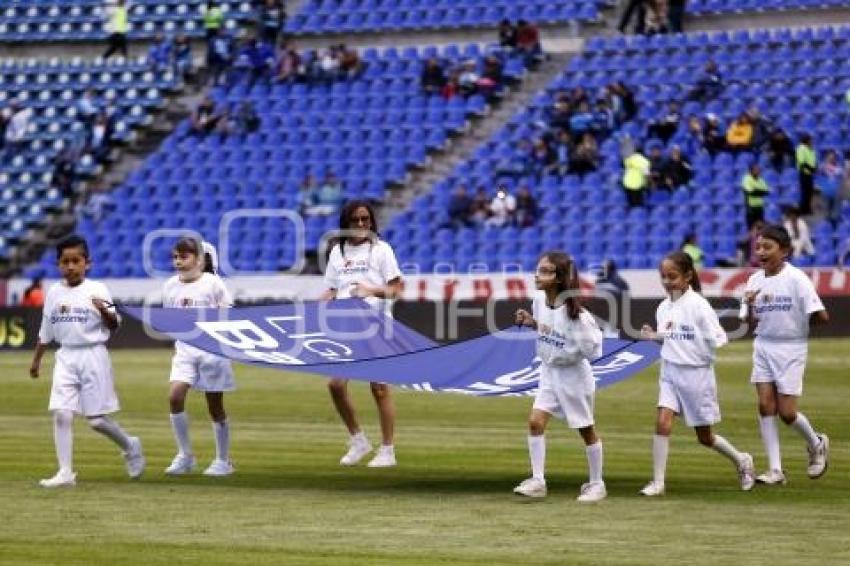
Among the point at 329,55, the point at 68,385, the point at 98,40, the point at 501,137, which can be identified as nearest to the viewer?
the point at 68,385

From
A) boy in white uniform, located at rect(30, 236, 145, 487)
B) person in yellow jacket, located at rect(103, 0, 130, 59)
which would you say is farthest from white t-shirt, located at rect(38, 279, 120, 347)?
person in yellow jacket, located at rect(103, 0, 130, 59)

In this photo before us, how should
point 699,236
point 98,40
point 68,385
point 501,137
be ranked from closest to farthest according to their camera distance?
point 68,385 → point 699,236 → point 501,137 → point 98,40

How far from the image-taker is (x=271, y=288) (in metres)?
35.3

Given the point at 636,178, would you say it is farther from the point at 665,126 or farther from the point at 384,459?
the point at 384,459

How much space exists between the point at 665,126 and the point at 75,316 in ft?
73.7

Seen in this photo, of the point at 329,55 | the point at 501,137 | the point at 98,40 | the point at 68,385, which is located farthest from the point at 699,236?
the point at 68,385

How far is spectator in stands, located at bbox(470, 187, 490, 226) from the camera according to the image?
36.4 metres

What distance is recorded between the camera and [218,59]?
142 ft

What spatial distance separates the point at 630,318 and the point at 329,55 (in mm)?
14040

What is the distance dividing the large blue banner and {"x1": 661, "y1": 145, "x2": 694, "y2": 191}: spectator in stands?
19.8 metres

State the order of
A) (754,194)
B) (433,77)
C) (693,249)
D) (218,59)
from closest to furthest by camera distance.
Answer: (693,249) → (754,194) → (433,77) → (218,59)

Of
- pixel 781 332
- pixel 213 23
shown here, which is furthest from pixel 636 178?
pixel 781 332

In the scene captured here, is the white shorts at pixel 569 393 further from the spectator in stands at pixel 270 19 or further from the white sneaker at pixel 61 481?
the spectator in stands at pixel 270 19

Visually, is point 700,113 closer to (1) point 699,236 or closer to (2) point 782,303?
(1) point 699,236
